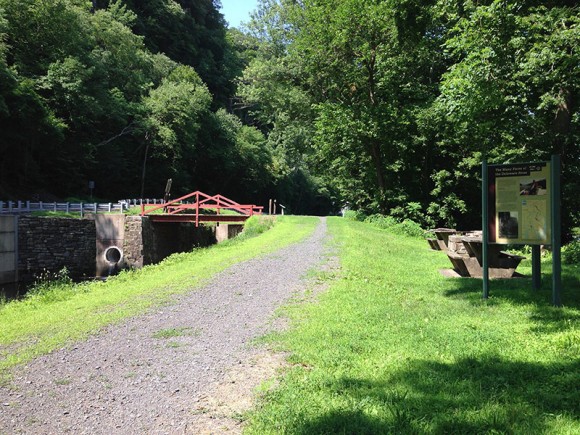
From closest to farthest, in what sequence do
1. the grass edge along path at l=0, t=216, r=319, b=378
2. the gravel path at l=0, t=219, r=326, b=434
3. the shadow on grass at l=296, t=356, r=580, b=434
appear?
the shadow on grass at l=296, t=356, r=580, b=434, the gravel path at l=0, t=219, r=326, b=434, the grass edge along path at l=0, t=216, r=319, b=378

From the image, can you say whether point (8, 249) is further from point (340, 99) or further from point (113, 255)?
point (340, 99)

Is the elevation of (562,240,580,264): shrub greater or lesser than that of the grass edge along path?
greater

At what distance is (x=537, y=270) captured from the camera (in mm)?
7453

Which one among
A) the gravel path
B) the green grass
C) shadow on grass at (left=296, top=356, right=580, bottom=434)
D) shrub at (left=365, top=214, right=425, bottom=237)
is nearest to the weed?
the gravel path

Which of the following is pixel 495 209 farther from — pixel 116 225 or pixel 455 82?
pixel 116 225

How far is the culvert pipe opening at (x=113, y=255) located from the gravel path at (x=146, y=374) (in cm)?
2115

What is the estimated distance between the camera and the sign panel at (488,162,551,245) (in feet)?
21.2

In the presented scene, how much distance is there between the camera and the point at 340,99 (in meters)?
28.8

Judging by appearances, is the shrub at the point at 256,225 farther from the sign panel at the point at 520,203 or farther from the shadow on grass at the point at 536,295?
the sign panel at the point at 520,203

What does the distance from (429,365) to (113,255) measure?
85.3ft

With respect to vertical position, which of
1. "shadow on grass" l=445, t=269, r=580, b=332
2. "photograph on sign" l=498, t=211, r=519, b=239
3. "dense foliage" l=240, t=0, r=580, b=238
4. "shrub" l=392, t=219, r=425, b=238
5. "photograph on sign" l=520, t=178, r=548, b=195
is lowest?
"shadow on grass" l=445, t=269, r=580, b=332

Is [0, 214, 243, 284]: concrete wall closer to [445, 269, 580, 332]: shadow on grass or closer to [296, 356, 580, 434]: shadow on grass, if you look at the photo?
[445, 269, 580, 332]: shadow on grass

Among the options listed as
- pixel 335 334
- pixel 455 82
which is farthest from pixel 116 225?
pixel 335 334

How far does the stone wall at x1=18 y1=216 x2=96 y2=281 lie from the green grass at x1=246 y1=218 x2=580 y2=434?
21.7m
